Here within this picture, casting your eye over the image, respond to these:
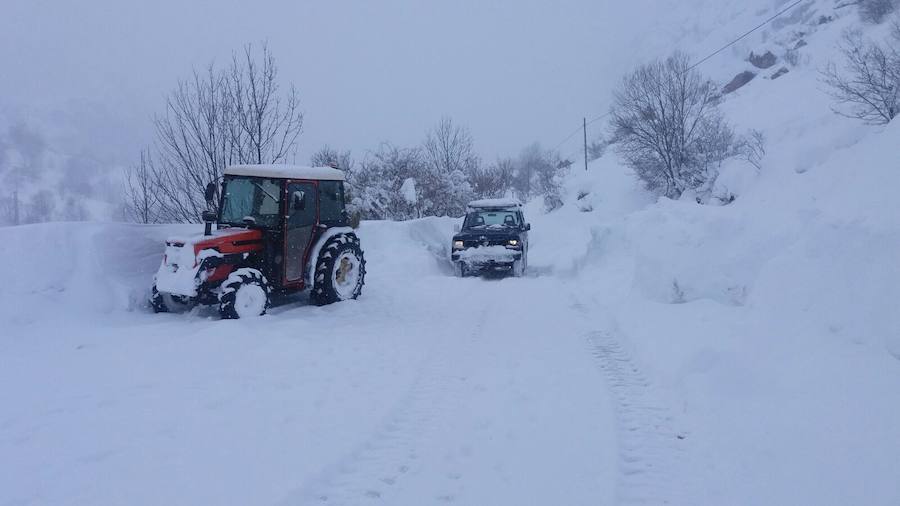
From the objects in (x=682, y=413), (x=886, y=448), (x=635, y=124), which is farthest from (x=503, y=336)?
(x=635, y=124)

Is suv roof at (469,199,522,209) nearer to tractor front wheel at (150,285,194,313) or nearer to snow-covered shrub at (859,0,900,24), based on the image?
tractor front wheel at (150,285,194,313)

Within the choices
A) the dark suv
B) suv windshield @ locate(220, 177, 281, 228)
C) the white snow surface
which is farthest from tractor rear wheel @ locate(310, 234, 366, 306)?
the dark suv

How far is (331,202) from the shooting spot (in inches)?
372

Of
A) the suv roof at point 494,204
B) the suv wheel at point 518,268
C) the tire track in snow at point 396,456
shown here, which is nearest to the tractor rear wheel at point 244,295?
the tire track in snow at point 396,456

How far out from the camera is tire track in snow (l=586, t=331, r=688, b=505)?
3279mm

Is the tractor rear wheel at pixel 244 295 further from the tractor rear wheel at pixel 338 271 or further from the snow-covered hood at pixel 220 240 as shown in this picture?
the tractor rear wheel at pixel 338 271

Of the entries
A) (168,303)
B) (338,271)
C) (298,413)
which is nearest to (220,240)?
(168,303)

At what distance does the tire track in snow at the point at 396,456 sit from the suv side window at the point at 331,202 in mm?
4439

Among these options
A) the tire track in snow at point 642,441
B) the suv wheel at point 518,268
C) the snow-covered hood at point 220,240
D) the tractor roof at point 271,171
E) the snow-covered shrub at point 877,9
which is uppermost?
the snow-covered shrub at point 877,9

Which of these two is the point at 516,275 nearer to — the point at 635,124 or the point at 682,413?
the point at 682,413

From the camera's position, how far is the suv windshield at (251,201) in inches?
326

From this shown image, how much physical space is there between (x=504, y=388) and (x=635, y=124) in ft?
67.6

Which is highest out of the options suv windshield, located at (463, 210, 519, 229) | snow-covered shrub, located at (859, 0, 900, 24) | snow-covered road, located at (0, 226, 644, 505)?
snow-covered shrub, located at (859, 0, 900, 24)

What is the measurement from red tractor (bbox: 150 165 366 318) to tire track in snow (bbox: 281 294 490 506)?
3413 millimetres
